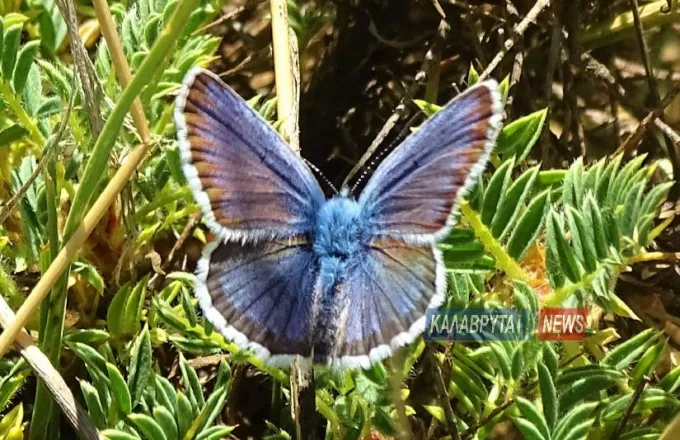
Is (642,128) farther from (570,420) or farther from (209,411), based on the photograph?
(209,411)

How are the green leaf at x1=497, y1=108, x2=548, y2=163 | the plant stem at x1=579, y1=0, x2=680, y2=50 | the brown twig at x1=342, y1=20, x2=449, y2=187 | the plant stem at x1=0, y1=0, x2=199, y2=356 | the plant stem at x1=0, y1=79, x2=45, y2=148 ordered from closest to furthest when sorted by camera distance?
the plant stem at x1=0, y1=0, x2=199, y2=356 < the green leaf at x1=497, y1=108, x2=548, y2=163 < the plant stem at x1=0, y1=79, x2=45, y2=148 < the brown twig at x1=342, y1=20, x2=449, y2=187 < the plant stem at x1=579, y1=0, x2=680, y2=50

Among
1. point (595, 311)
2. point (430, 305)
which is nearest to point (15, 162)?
point (430, 305)

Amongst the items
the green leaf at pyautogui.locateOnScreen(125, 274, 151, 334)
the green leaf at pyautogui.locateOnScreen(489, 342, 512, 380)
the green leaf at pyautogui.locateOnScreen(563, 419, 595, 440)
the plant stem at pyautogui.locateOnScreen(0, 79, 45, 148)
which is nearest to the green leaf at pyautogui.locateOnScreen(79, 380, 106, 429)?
the green leaf at pyautogui.locateOnScreen(125, 274, 151, 334)

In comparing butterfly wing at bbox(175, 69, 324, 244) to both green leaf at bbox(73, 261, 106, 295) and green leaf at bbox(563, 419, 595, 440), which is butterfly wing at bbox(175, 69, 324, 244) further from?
green leaf at bbox(563, 419, 595, 440)

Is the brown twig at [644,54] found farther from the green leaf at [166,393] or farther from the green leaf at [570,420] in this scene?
the green leaf at [166,393]

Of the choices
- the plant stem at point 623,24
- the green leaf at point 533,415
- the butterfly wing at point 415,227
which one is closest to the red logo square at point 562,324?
the green leaf at point 533,415

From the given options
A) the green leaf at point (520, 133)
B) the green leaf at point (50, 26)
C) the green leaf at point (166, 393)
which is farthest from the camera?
the green leaf at point (50, 26)
